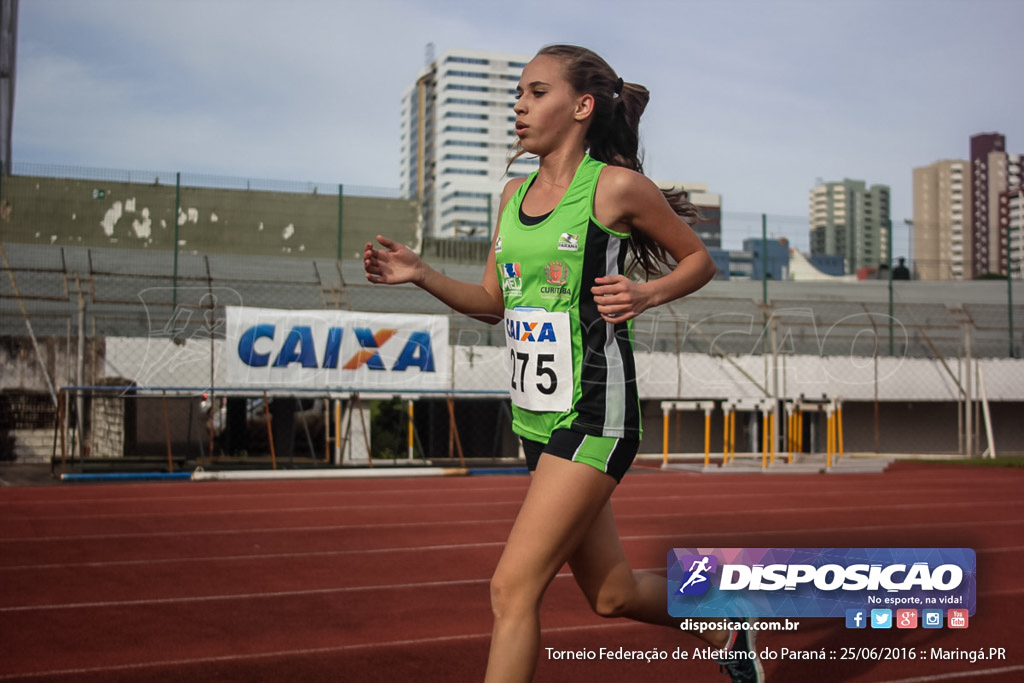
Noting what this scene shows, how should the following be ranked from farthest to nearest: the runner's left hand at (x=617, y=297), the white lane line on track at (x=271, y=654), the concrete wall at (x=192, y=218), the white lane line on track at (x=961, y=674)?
the concrete wall at (x=192, y=218) < the white lane line on track at (x=271, y=654) < the white lane line on track at (x=961, y=674) < the runner's left hand at (x=617, y=297)

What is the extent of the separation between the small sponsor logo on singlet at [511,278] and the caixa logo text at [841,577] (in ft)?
4.02

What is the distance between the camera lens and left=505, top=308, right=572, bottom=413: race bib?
105 inches

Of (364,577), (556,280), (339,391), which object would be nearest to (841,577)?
(556,280)

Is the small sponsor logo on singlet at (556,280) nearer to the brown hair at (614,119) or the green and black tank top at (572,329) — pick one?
the green and black tank top at (572,329)

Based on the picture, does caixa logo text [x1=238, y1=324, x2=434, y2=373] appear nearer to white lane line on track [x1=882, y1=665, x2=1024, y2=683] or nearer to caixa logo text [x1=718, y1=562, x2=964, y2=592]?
white lane line on track [x1=882, y1=665, x2=1024, y2=683]

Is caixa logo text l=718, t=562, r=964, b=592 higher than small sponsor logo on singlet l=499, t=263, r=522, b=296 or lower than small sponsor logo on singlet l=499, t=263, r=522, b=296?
lower

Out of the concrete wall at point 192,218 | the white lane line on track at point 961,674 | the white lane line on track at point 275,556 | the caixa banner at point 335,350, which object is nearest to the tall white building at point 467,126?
the concrete wall at point 192,218

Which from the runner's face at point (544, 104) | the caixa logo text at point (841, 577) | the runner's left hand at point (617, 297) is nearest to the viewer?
the runner's left hand at point (617, 297)

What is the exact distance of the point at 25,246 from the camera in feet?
72.6

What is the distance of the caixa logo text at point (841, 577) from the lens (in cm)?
327

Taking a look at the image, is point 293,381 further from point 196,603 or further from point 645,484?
point 196,603

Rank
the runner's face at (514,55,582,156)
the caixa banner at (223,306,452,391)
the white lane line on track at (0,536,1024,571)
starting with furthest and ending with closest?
the caixa banner at (223,306,452,391)
the white lane line on track at (0,536,1024,571)
the runner's face at (514,55,582,156)

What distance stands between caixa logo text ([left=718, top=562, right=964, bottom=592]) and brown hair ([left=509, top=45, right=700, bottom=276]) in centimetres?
109

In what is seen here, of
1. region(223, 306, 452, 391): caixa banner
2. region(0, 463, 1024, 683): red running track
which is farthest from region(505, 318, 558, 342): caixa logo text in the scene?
region(223, 306, 452, 391): caixa banner
